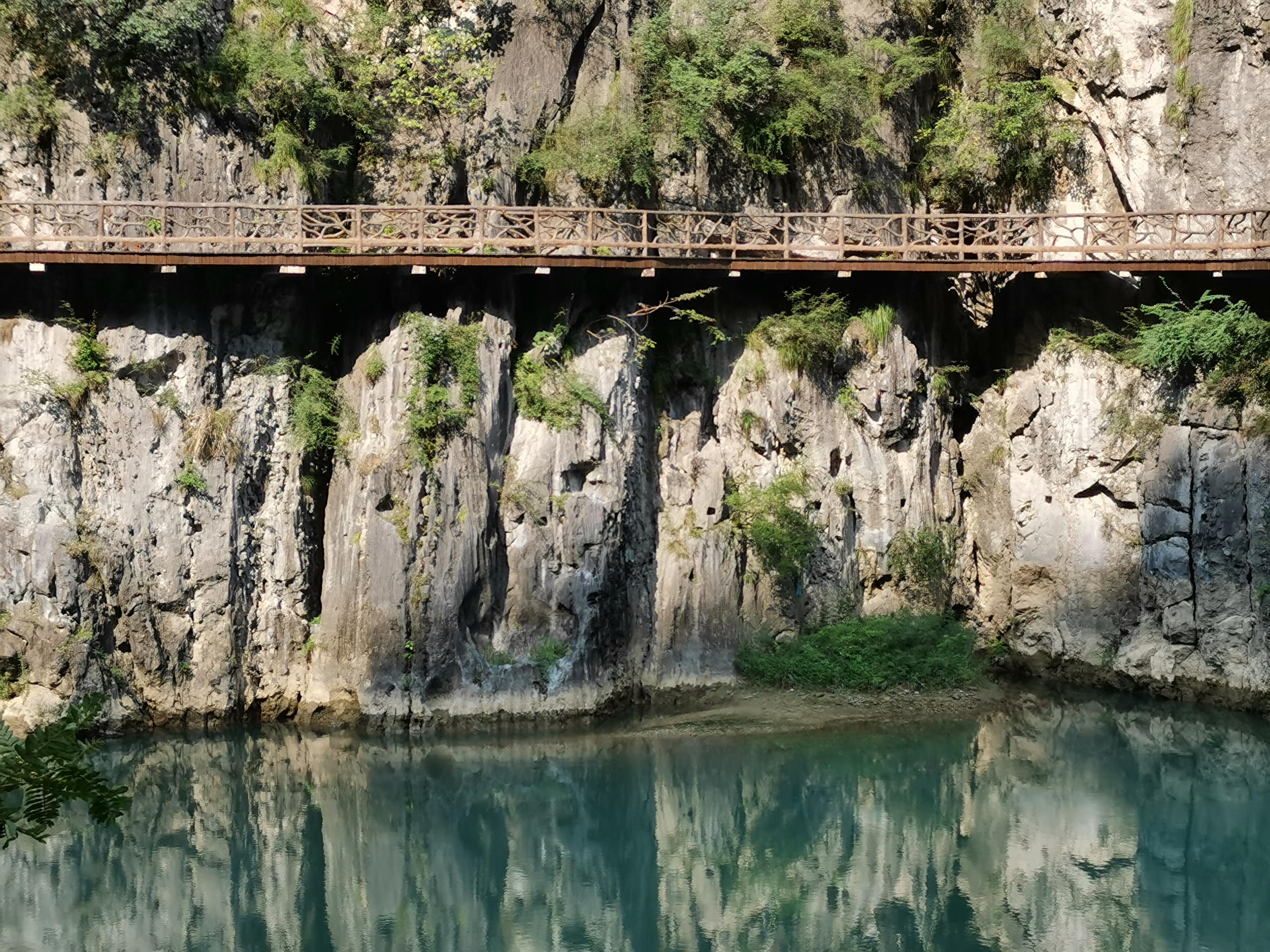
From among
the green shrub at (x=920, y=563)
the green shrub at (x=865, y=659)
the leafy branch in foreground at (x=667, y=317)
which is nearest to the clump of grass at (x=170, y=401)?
the leafy branch in foreground at (x=667, y=317)

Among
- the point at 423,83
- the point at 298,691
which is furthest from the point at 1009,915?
the point at 423,83

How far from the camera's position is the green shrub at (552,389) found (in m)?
20.6

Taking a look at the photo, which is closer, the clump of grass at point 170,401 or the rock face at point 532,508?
the rock face at point 532,508

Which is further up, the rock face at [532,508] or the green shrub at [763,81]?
the green shrub at [763,81]

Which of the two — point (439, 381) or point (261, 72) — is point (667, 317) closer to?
point (439, 381)

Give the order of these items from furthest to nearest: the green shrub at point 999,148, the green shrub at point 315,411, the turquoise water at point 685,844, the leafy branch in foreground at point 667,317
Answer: the green shrub at point 999,148, the leafy branch in foreground at point 667,317, the green shrub at point 315,411, the turquoise water at point 685,844

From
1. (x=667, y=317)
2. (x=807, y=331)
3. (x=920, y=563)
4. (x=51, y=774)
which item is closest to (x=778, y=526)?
(x=920, y=563)

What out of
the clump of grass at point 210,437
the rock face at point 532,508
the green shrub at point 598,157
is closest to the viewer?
the rock face at point 532,508

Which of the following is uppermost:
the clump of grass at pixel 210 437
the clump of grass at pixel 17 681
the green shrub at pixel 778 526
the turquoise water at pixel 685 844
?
the clump of grass at pixel 210 437

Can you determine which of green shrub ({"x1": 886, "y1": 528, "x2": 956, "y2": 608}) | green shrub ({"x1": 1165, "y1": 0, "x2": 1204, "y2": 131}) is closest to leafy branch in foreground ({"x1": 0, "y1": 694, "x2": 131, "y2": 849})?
green shrub ({"x1": 886, "y1": 528, "x2": 956, "y2": 608})

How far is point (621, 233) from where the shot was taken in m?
21.5

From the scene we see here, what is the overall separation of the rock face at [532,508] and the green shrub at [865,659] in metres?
0.47

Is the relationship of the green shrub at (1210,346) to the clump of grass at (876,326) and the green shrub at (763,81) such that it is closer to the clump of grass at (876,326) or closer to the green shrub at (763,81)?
the clump of grass at (876,326)

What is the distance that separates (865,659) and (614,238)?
7.11 meters
